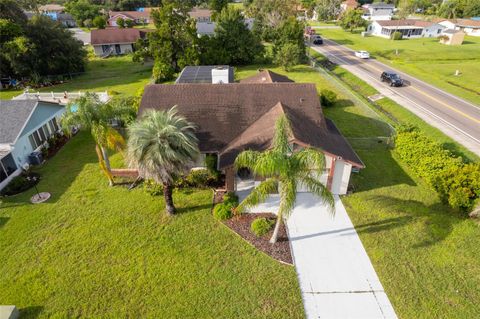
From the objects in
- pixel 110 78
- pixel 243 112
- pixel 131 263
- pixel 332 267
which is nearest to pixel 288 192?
pixel 332 267

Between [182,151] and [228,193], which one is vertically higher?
[182,151]

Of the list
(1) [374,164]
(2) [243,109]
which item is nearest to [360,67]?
(1) [374,164]

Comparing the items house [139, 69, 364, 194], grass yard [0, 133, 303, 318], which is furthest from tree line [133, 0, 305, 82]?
grass yard [0, 133, 303, 318]

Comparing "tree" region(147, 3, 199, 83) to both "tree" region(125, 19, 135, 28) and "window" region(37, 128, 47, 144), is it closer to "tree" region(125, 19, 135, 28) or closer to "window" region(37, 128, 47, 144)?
"window" region(37, 128, 47, 144)

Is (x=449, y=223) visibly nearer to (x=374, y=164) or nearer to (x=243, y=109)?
(x=374, y=164)

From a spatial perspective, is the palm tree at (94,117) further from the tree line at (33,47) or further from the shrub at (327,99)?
the tree line at (33,47)

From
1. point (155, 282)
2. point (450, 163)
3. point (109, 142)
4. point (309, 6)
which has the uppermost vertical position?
point (309, 6)
